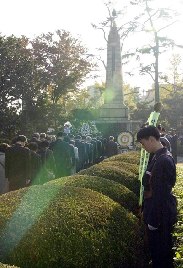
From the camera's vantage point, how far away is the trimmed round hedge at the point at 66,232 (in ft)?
11.3

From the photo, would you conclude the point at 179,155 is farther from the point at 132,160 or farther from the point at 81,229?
the point at 81,229

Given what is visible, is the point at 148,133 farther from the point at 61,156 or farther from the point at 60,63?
the point at 60,63

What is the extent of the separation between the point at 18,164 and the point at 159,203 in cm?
504

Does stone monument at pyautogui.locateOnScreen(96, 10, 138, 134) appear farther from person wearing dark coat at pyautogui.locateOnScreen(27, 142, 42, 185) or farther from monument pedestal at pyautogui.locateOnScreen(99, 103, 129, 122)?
person wearing dark coat at pyautogui.locateOnScreen(27, 142, 42, 185)

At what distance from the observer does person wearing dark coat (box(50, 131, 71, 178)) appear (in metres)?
11.6

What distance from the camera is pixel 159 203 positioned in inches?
161

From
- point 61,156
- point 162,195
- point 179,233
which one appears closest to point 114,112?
point 61,156

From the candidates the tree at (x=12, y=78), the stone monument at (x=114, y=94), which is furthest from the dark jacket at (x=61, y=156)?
the stone monument at (x=114, y=94)

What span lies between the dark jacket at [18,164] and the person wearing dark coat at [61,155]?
285 cm

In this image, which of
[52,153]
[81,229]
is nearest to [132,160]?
[52,153]

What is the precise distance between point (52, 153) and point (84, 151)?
451 cm

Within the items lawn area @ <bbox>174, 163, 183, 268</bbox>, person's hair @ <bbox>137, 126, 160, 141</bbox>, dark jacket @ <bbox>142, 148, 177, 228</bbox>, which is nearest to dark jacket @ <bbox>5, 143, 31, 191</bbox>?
lawn area @ <bbox>174, 163, 183, 268</bbox>

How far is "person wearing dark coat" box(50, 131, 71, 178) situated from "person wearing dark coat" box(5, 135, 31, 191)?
2837mm

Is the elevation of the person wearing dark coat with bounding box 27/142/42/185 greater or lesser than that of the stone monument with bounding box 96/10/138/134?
lesser
